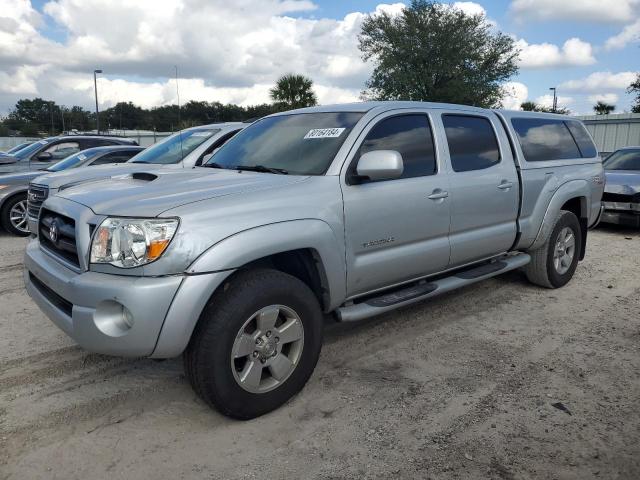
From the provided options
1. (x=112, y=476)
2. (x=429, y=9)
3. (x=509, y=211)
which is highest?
(x=429, y=9)

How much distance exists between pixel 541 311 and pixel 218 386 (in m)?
3.39

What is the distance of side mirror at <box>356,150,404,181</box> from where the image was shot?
333 cm

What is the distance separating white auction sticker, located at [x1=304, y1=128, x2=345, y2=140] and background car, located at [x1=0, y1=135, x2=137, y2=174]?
26.9ft

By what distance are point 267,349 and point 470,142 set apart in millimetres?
2604

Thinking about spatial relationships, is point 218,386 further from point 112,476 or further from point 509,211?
point 509,211

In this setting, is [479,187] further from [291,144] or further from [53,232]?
[53,232]

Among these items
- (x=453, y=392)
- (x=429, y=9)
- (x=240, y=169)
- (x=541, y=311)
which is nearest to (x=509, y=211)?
(x=541, y=311)

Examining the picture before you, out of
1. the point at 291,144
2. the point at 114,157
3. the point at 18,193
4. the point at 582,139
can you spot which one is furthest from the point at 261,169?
the point at 18,193

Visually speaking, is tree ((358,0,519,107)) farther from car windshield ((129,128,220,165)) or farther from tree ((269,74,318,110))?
car windshield ((129,128,220,165))

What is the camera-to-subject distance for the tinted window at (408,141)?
376cm

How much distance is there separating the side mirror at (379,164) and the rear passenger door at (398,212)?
0.11 m

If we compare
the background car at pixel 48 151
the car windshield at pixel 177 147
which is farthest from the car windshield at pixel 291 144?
the background car at pixel 48 151

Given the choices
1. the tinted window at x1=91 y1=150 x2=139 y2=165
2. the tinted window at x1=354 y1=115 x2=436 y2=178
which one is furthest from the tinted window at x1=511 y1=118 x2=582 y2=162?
the tinted window at x1=91 y1=150 x2=139 y2=165

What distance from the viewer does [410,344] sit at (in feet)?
13.6
